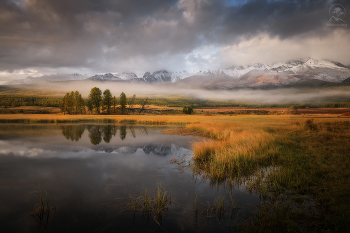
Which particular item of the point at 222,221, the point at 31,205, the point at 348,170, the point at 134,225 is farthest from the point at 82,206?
the point at 348,170

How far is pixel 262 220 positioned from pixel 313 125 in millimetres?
24512

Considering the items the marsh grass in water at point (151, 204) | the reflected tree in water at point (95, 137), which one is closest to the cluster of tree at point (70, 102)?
the reflected tree in water at point (95, 137)

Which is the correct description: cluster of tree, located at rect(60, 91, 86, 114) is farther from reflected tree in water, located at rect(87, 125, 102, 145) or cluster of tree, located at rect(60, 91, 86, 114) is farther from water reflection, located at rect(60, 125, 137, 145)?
reflected tree in water, located at rect(87, 125, 102, 145)

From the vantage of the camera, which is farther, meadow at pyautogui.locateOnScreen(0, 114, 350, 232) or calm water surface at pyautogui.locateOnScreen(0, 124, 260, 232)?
calm water surface at pyautogui.locateOnScreen(0, 124, 260, 232)

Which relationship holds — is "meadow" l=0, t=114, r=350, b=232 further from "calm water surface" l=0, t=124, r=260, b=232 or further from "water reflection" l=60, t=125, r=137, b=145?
"water reflection" l=60, t=125, r=137, b=145

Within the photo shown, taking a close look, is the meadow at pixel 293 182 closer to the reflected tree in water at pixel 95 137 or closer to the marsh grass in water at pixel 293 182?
the marsh grass in water at pixel 293 182

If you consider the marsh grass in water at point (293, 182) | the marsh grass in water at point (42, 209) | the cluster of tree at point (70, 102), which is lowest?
the marsh grass in water at point (42, 209)

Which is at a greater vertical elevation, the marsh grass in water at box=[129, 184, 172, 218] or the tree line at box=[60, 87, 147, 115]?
the tree line at box=[60, 87, 147, 115]

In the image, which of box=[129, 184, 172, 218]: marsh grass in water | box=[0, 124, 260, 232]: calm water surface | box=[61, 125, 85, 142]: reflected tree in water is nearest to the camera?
box=[0, 124, 260, 232]: calm water surface

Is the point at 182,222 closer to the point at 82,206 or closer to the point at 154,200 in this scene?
the point at 154,200

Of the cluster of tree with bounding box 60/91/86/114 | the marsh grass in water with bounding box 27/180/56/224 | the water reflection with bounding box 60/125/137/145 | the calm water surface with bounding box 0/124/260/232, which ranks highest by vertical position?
the cluster of tree with bounding box 60/91/86/114

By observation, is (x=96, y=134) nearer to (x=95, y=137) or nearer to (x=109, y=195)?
(x=95, y=137)

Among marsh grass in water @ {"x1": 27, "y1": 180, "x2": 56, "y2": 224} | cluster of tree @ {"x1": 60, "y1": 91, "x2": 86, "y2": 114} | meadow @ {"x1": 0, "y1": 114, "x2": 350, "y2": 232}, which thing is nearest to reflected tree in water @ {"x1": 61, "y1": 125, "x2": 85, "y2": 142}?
marsh grass in water @ {"x1": 27, "y1": 180, "x2": 56, "y2": 224}

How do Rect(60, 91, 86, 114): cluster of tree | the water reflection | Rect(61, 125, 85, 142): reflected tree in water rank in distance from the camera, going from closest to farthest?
the water reflection, Rect(61, 125, 85, 142): reflected tree in water, Rect(60, 91, 86, 114): cluster of tree
